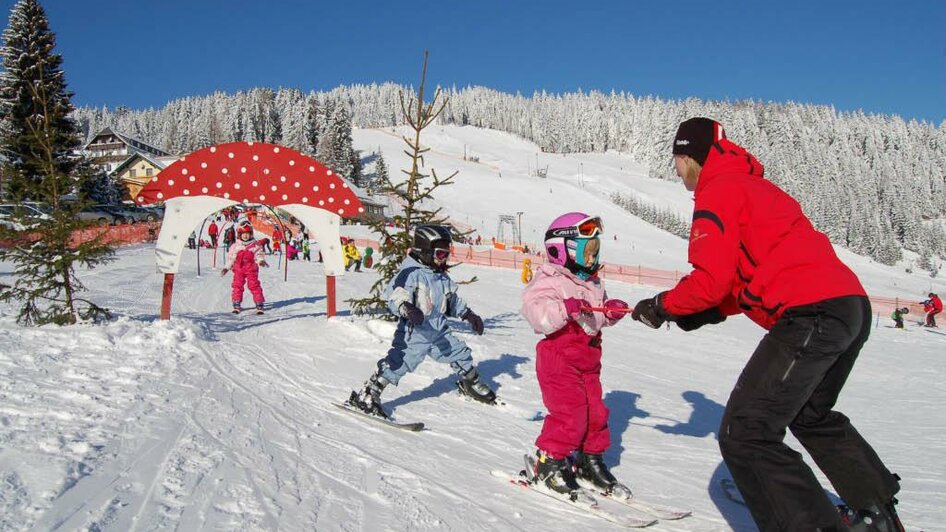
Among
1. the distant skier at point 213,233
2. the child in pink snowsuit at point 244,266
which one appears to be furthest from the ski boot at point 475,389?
the distant skier at point 213,233

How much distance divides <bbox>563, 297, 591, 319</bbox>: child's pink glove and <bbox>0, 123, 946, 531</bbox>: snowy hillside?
1153 millimetres

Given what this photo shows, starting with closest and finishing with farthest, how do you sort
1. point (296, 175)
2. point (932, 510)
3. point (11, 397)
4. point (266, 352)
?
1. point (932, 510)
2. point (11, 397)
3. point (266, 352)
4. point (296, 175)

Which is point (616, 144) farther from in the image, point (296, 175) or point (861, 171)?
point (296, 175)

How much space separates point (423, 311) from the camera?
5477mm

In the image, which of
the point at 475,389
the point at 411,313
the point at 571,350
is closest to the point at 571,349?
the point at 571,350

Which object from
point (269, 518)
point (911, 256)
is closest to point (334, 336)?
point (269, 518)

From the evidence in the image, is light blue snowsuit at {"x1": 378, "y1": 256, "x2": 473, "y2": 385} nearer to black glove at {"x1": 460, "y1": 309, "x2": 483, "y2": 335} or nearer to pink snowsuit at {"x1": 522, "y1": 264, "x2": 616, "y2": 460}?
black glove at {"x1": 460, "y1": 309, "x2": 483, "y2": 335}

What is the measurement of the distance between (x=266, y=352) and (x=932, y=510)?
6.67 m

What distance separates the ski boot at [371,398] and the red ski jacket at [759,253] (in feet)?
10.8

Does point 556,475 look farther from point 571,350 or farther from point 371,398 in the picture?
point 371,398

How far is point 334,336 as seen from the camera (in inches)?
343

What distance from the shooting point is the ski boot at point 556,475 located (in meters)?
3.60

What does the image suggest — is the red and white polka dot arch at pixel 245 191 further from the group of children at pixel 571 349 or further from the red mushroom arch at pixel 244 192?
the group of children at pixel 571 349

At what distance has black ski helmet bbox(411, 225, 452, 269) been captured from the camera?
219 inches
